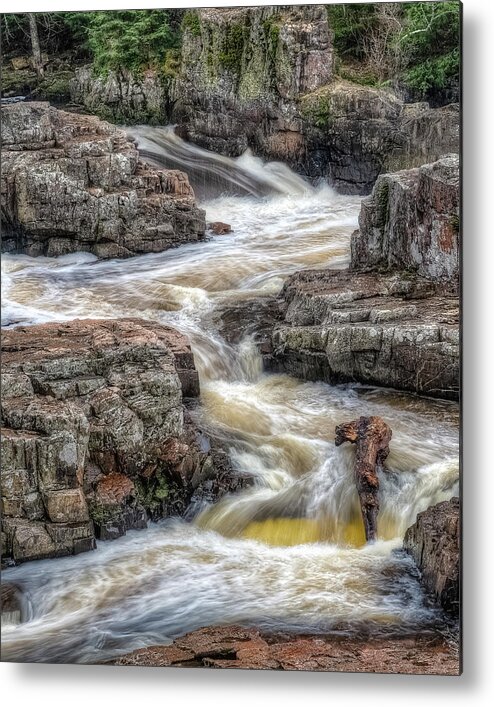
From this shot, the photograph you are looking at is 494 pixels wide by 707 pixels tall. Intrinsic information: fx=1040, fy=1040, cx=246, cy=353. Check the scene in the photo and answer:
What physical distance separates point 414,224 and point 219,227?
44.6 inches

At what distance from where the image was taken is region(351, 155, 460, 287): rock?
5.67 m

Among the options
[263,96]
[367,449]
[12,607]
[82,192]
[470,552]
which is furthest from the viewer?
[82,192]

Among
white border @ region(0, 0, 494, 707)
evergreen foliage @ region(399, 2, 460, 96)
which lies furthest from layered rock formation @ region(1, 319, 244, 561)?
evergreen foliage @ region(399, 2, 460, 96)

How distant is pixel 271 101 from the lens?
6.03m

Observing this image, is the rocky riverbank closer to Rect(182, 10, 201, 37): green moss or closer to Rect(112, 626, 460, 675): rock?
Rect(182, 10, 201, 37): green moss

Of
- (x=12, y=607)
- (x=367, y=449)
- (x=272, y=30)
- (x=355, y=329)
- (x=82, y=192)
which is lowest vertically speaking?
(x=12, y=607)

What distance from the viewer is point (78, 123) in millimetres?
6062

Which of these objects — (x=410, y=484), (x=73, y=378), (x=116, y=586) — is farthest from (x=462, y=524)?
(x=73, y=378)

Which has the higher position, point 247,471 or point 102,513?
point 247,471

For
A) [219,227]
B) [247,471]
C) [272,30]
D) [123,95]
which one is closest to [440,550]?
[247,471]

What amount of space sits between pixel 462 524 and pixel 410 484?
0.40 meters

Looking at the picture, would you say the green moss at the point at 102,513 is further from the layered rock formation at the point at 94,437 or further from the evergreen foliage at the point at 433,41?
the evergreen foliage at the point at 433,41

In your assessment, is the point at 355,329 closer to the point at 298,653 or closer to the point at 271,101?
the point at 271,101

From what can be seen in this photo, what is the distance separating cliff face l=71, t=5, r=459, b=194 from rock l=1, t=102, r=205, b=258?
0.24 metres
